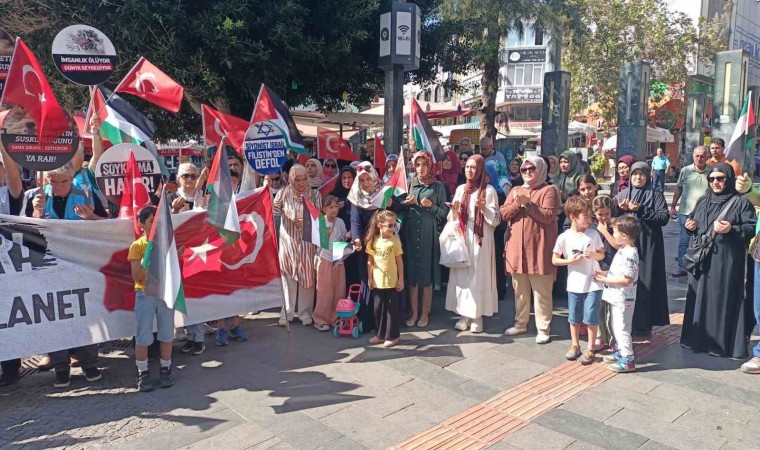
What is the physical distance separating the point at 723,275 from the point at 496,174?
9.45ft

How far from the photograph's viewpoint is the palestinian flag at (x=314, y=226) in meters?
5.89

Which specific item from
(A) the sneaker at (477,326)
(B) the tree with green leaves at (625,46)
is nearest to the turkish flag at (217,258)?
(A) the sneaker at (477,326)

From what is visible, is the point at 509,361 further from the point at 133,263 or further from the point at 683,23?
the point at 683,23

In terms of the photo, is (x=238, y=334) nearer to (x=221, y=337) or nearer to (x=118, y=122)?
(x=221, y=337)

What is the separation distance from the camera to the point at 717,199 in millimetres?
5281

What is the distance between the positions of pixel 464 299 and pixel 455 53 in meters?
7.20

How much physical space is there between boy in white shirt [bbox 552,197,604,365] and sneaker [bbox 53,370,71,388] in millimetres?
4128

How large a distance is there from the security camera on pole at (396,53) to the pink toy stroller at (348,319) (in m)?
3.17

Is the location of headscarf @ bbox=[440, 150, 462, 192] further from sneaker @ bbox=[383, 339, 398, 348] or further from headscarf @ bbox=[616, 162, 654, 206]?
sneaker @ bbox=[383, 339, 398, 348]

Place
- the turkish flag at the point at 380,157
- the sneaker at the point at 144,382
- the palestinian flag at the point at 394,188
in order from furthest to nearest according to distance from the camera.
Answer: the turkish flag at the point at 380,157, the palestinian flag at the point at 394,188, the sneaker at the point at 144,382

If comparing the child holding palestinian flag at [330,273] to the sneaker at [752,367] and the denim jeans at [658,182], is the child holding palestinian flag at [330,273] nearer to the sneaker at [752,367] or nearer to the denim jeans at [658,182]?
the denim jeans at [658,182]

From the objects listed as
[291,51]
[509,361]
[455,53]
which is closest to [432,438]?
[509,361]

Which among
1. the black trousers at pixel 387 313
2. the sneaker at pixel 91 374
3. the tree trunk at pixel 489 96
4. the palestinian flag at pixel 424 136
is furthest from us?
the tree trunk at pixel 489 96

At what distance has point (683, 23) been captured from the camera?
2473 cm
